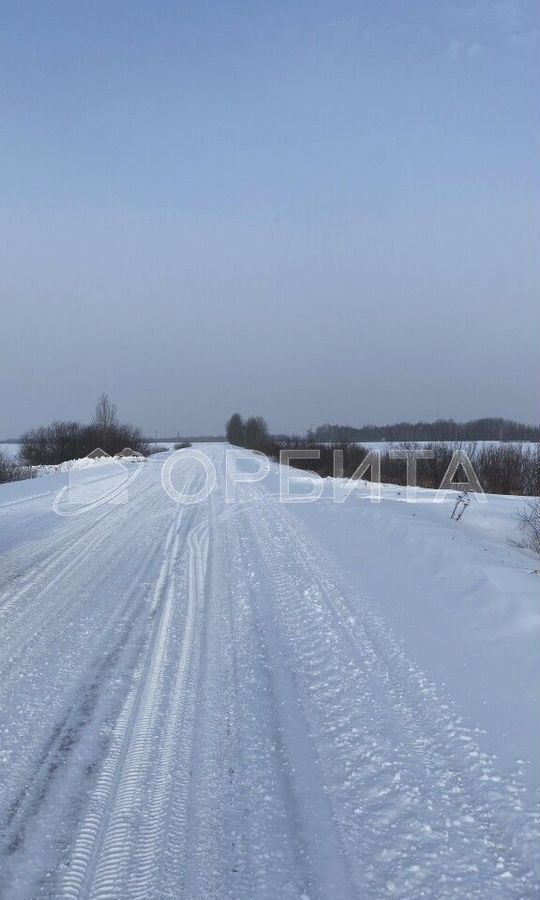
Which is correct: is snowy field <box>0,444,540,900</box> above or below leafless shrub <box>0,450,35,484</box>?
below

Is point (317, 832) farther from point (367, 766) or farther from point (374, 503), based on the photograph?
point (374, 503)

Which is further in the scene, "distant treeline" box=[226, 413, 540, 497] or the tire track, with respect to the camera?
"distant treeline" box=[226, 413, 540, 497]

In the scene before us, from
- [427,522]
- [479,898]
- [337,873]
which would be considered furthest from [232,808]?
[427,522]

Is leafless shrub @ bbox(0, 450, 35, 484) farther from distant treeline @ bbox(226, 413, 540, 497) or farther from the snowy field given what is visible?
the snowy field

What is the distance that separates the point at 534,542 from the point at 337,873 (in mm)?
10264

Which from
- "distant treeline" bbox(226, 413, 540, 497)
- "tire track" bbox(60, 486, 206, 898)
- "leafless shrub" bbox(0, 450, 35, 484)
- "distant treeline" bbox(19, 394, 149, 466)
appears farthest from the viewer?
"distant treeline" bbox(19, 394, 149, 466)

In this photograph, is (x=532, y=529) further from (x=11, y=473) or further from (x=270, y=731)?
(x=11, y=473)

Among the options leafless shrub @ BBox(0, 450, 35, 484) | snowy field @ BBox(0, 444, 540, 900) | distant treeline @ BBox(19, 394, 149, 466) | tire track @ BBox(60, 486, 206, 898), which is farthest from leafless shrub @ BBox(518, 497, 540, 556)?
distant treeline @ BBox(19, 394, 149, 466)

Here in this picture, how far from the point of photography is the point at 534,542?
11.8 metres

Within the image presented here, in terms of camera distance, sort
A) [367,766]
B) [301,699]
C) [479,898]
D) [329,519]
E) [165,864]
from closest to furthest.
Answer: [479,898] < [165,864] < [367,766] < [301,699] < [329,519]

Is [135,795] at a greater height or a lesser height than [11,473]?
lesser

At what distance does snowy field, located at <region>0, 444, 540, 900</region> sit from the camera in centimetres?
275

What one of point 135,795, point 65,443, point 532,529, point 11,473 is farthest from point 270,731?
point 65,443

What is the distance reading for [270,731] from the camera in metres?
3.94
